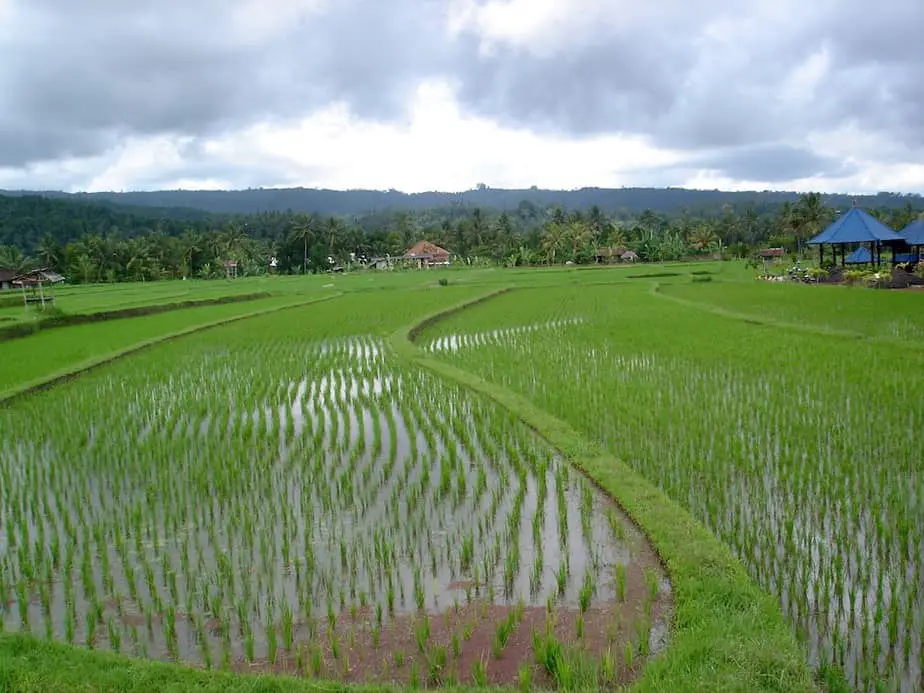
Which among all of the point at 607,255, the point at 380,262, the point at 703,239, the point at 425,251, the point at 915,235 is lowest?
the point at 607,255

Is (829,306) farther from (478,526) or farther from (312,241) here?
(312,241)

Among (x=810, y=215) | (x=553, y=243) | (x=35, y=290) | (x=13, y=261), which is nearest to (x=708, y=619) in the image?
(x=35, y=290)

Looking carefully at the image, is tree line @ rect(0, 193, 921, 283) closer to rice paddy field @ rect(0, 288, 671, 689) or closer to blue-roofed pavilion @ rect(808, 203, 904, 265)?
blue-roofed pavilion @ rect(808, 203, 904, 265)

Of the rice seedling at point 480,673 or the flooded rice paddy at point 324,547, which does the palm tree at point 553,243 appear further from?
the rice seedling at point 480,673

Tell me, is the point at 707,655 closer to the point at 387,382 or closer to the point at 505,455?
the point at 505,455

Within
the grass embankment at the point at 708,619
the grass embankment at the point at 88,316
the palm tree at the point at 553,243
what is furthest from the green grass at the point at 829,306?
the palm tree at the point at 553,243
